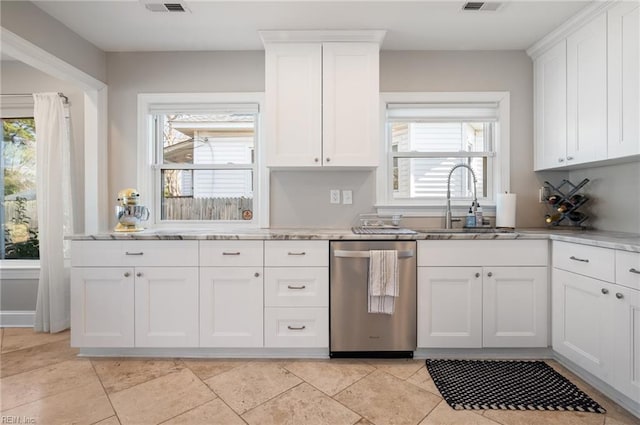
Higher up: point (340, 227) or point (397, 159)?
point (397, 159)

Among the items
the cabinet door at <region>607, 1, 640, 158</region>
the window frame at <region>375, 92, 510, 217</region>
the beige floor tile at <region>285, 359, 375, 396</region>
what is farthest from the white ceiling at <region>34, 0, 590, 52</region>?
the beige floor tile at <region>285, 359, 375, 396</region>

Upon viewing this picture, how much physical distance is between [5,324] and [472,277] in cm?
409

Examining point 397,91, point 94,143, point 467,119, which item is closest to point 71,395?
point 94,143

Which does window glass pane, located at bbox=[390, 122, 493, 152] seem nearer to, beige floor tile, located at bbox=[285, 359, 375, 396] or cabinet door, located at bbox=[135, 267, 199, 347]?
beige floor tile, located at bbox=[285, 359, 375, 396]

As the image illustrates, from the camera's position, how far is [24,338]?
2631mm

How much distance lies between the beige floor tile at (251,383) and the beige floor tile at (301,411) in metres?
0.06

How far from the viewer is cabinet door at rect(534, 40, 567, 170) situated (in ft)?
7.88

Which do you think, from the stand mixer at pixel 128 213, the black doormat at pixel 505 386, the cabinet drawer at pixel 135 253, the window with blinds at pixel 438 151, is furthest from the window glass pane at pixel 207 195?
the black doormat at pixel 505 386

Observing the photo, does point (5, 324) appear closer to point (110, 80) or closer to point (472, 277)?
point (110, 80)

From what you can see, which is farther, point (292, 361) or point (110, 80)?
point (110, 80)

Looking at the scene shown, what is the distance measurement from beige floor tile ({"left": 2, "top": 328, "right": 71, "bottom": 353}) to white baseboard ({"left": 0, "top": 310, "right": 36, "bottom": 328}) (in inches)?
2.1

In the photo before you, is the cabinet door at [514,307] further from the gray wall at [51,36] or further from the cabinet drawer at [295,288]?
the gray wall at [51,36]

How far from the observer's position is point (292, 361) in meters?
2.20

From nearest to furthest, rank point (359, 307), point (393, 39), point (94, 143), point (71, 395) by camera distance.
Answer: 1. point (71, 395)
2. point (359, 307)
3. point (393, 39)
4. point (94, 143)
